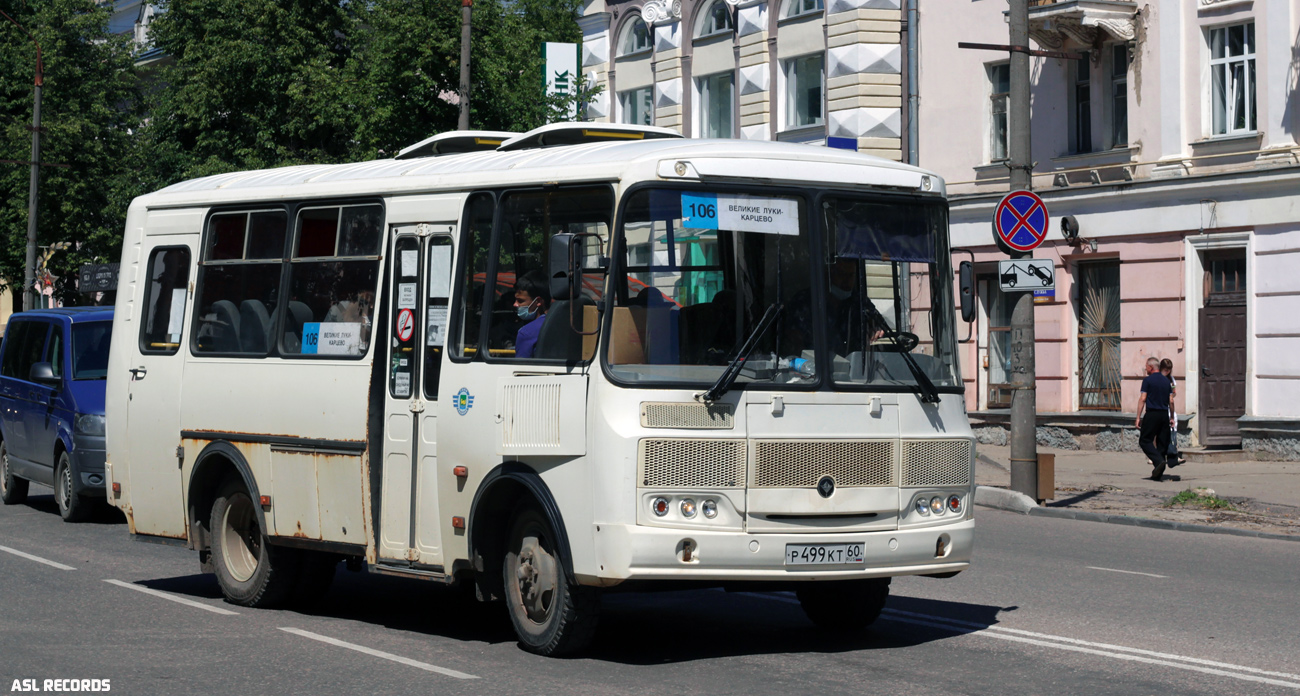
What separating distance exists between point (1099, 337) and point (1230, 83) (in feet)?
15.9

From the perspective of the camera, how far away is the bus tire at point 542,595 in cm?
894

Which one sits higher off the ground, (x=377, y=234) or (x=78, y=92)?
(x=78, y=92)

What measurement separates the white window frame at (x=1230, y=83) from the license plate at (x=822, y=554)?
1930cm

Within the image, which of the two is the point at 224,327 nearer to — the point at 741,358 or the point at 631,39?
the point at 741,358

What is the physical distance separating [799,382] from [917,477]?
89 centimetres

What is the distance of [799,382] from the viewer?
29.6 ft

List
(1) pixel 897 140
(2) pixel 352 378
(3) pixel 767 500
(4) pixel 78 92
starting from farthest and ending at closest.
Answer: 1. (4) pixel 78 92
2. (1) pixel 897 140
3. (2) pixel 352 378
4. (3) pixel 767 500

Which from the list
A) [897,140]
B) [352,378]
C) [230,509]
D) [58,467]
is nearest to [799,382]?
[352,378]

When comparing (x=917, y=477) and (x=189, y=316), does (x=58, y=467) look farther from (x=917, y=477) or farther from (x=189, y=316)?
(x=917, y=477)

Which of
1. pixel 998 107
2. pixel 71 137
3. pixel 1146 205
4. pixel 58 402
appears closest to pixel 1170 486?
pixel 1146 205

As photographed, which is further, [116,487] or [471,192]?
[116,487]

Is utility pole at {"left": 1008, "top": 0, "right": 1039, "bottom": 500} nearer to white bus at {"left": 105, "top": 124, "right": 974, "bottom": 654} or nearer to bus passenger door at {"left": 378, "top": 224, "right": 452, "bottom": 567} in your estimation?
white bus at {"left": 105, "top": 124, "right": 974, "bottom": 654}

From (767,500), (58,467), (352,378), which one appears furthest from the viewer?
(58,467)

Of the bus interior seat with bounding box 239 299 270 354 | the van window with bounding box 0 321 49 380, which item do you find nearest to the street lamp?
the van window with bounding box 0 321 49 380
